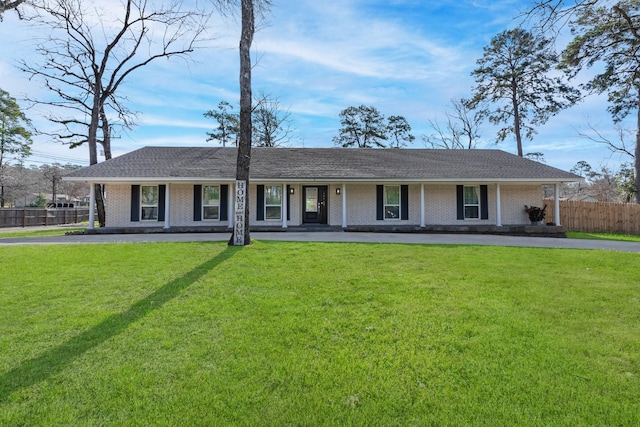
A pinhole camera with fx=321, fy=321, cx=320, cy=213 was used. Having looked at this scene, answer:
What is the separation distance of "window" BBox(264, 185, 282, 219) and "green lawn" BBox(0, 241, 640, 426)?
27.1 feet

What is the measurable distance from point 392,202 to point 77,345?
1318 cm

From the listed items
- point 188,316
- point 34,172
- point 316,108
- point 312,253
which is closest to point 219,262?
point 312,253

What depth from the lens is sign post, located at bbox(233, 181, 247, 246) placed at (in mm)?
9164

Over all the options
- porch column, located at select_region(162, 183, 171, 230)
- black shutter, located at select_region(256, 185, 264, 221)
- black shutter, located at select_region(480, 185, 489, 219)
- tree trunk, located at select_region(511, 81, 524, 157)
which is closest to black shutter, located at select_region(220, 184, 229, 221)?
black shutter, located at select_region(256, 185, 264, 221)

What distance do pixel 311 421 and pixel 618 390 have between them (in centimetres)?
239

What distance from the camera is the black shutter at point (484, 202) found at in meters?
14.8

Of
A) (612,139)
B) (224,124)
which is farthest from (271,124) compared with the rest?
(612,139)

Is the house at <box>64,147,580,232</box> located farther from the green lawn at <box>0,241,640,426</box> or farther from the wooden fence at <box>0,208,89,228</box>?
the wooden fence at <box>0,208,89,228</box>

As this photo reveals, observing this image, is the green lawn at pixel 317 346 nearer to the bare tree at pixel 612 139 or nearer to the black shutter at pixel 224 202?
the black shutter at pixel 224 202

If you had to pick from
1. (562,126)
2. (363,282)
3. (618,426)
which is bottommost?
(618,426)

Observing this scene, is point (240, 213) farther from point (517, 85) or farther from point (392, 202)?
point (517, 85)

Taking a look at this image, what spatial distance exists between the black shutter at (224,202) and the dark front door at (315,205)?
353cm

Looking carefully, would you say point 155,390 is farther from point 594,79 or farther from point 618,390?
point 594,79

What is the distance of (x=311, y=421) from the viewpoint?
215 centimetres
